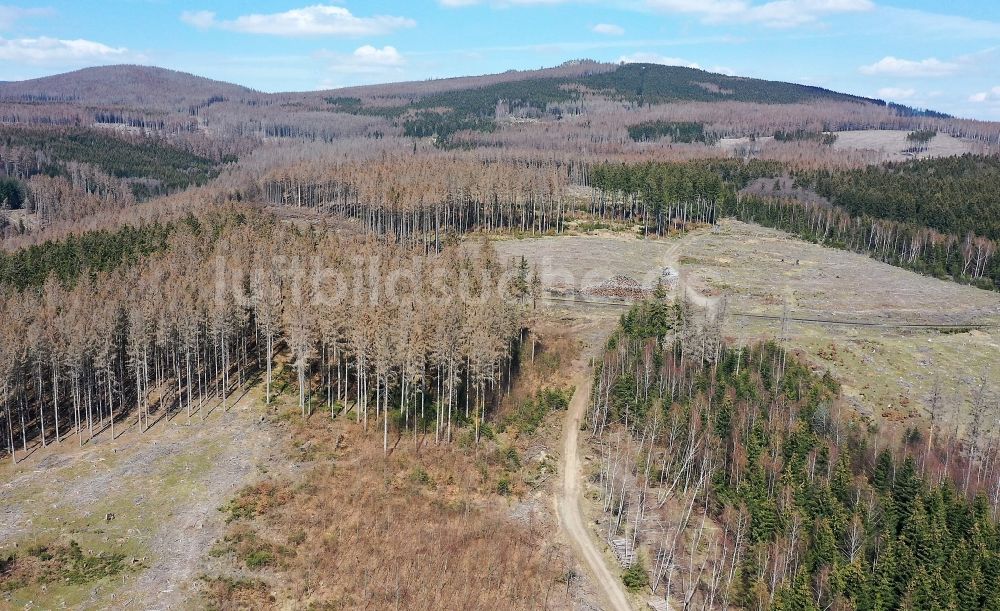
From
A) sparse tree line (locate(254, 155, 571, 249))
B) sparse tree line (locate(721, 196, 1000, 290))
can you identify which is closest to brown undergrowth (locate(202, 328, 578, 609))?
Answer: sparse tree line (locate(254, 155, 571, 249))

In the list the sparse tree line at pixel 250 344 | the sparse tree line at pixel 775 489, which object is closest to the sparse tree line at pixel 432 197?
the sparse tree line at pixel 250 344

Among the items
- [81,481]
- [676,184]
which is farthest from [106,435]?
[676,184]

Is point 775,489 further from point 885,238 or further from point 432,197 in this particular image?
point 885,238

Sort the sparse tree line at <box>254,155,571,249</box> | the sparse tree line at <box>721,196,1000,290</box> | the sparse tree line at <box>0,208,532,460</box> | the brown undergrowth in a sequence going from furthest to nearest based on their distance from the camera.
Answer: the sparse tree line at <box>254,155,571,249</box>, the sparse tree line at <box>721,196,1000,290</box>, the sparse tree line at <box>0,208,532,460</box>, the brown undergrowth

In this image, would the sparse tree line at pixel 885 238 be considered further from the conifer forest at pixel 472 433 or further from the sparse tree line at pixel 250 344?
the sparse tree line at pixel 250 344

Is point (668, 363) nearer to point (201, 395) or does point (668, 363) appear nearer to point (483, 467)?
point (483, 467)

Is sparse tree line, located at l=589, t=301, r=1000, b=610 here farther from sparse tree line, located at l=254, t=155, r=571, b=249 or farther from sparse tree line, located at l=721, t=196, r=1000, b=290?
sparse tree line, located at l=254, t=155, r=571, b=249

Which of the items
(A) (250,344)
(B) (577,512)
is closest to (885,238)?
(B) (577,512)
